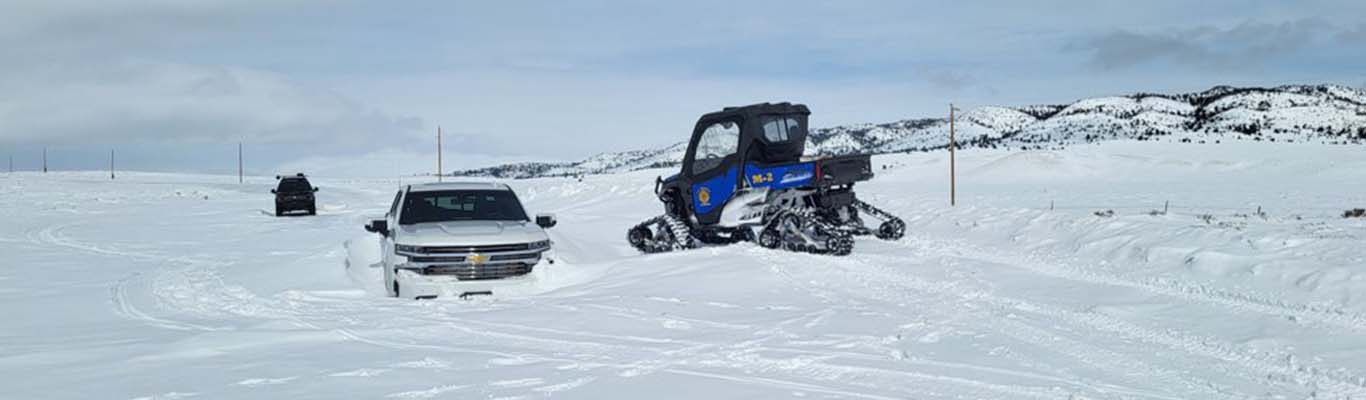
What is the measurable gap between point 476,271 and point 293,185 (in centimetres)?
2541

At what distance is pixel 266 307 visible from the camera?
35.2 ft

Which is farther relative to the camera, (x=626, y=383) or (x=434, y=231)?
(x=434, y=231)

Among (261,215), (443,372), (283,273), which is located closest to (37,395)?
(443,372)

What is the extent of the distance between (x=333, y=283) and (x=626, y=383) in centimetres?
756

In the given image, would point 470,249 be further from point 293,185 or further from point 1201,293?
point 293,185

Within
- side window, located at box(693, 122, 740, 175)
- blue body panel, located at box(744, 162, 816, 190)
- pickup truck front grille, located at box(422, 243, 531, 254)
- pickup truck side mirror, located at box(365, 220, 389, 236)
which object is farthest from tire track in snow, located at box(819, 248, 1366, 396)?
pickup truck side mirror, located at box(365, 220, 389, 236)

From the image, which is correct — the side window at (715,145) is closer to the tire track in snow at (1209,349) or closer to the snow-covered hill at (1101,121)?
the tire track in snow at (1209,349)

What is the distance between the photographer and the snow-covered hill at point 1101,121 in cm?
9419

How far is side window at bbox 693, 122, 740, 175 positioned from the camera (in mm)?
15227

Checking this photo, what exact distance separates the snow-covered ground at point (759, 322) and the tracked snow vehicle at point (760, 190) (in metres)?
0.64

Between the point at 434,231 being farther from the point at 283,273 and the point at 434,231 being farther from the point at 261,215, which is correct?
the point at 261,215

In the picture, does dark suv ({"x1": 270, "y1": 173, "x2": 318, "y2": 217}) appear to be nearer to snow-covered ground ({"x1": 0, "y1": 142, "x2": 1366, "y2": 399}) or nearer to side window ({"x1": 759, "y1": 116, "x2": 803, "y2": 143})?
snow-covered ground ({"x1": 0, "y1": 142, "x2": 1366, "y2": 399})

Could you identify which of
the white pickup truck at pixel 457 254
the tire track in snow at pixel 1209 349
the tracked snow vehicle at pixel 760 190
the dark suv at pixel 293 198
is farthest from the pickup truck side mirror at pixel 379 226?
the dark suv at pixel 293 198

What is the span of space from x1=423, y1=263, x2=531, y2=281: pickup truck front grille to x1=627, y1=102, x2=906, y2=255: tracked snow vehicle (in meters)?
4.49
